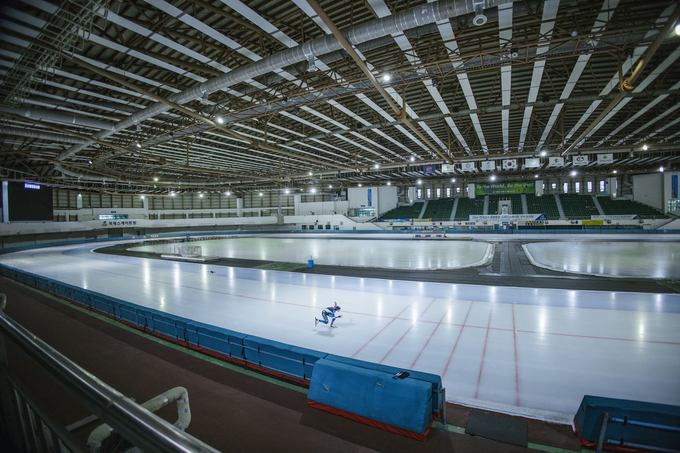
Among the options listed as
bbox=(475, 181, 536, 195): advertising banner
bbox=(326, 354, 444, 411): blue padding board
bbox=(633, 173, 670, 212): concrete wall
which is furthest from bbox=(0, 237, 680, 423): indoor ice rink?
bbox=(475, 181, 536, 195): advertising banner

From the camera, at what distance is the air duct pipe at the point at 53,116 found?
12049 millimetres

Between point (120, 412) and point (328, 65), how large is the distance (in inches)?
481

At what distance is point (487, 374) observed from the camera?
591 cm

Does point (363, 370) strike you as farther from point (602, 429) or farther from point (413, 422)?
point (602, 429)

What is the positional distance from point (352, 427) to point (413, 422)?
31.5 inches

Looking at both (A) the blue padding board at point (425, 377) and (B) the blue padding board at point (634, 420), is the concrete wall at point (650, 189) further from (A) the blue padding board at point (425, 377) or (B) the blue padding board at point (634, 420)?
(A) the blue padding board at point (425, 377)

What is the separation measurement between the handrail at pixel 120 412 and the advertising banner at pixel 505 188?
5141 centimetres

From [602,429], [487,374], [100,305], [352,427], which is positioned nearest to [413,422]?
[352,427]

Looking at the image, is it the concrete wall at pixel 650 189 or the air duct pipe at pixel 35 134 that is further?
the concrete wall at pixel 650 189

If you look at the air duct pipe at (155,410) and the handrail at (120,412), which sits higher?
the handrail at (120,412)

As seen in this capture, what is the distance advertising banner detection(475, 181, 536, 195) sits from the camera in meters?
45.2

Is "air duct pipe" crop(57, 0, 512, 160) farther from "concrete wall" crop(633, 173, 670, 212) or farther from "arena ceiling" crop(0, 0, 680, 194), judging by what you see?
"concrete wall" crop(633, 173, 670, 212)

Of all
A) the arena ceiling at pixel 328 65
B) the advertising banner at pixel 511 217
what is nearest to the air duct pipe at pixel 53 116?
the arena ceiling at pixel 328 65

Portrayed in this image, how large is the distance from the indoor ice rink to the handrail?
200 inches
